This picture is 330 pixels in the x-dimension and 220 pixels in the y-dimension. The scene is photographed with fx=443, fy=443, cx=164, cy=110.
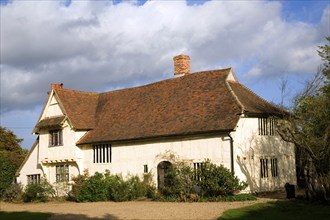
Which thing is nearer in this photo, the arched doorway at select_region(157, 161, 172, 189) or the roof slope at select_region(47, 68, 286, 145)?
the roof slope at select_region(47, 68, 286, 145)

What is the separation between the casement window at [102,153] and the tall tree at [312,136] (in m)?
12.9

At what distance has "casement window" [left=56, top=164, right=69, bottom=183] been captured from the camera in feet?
109

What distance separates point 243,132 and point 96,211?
373 inches

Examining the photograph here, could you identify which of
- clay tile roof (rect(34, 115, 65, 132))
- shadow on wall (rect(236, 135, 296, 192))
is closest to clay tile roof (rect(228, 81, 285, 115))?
shadow on wall (rect(236, 135, 296, 192))

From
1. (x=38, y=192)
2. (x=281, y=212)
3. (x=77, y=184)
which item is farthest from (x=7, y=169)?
(x=281, y=212)

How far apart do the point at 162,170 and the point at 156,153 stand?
1.13m

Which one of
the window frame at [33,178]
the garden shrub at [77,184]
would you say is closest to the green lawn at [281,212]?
the garden shrub at [77,184]

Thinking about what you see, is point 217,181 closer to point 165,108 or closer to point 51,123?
point 165,108

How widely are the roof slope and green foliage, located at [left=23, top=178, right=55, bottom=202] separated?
410 centimetres

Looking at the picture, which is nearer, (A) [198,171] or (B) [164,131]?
(A) [198,171]

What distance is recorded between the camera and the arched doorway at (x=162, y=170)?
90.0ft

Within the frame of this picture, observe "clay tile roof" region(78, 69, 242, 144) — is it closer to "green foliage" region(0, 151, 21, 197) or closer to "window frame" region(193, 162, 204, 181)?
"window frame" region(193, 162, 204, 181)

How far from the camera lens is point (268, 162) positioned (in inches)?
1067

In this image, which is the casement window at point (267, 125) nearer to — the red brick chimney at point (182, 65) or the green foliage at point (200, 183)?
the green foliage at point (200, 183)
